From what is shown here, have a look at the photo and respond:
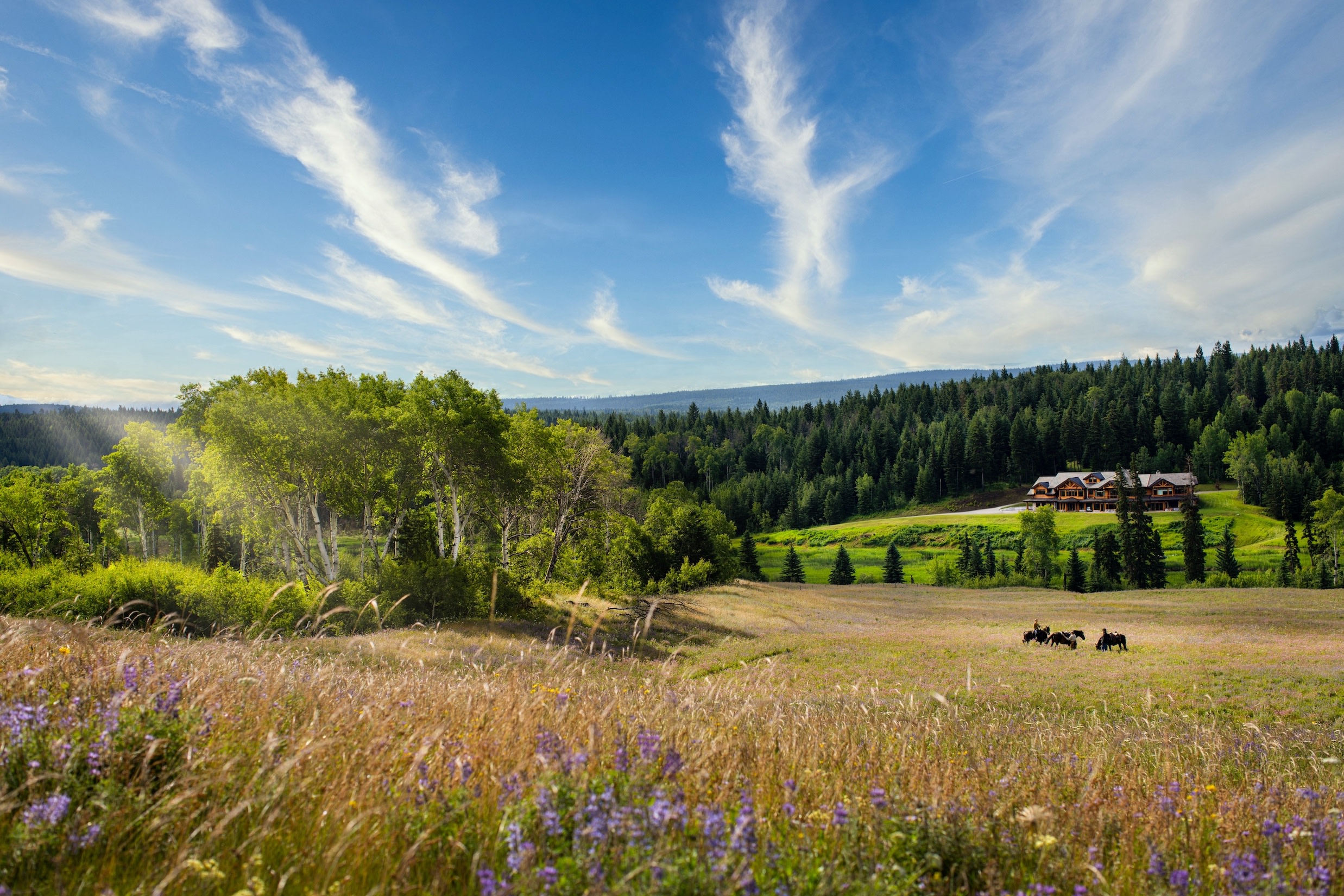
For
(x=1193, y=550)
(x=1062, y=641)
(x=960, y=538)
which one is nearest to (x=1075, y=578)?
(x=1193, y=550)

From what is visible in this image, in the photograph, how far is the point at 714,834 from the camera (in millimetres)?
2352

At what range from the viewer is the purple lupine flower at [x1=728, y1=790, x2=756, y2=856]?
2230 mm

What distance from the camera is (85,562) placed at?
3475cm

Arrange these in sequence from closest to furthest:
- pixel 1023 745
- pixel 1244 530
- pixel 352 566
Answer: pixel 1023 745 < pixel 352 566 < pixel 1244 530

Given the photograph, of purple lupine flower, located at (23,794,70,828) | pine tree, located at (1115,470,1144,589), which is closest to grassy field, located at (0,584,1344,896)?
purple lupine flower, located at (23,794,70,828)

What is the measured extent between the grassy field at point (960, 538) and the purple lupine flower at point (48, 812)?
278ft

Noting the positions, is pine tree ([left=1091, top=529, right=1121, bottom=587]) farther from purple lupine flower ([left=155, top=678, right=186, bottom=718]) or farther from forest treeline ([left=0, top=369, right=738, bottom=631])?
purple lupine flower ([left=155, top=678, right=186, bottom=718])

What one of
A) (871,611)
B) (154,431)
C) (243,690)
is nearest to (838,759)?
(243,690)

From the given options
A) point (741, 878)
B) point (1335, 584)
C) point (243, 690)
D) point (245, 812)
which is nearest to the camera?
point (741, 878)

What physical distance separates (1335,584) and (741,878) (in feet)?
327

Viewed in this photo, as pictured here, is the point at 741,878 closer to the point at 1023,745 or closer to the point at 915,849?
the point at 915,849

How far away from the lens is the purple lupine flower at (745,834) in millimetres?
2230

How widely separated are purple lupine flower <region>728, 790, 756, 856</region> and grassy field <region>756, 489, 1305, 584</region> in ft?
274

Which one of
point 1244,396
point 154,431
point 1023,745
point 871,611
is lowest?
point 871,611
